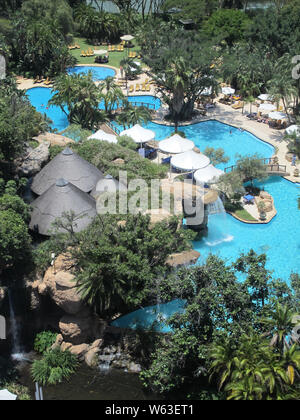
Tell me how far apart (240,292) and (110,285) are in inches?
216

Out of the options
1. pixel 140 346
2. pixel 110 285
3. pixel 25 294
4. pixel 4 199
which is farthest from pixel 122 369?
pixel 4 199

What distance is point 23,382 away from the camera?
20062 millimetres

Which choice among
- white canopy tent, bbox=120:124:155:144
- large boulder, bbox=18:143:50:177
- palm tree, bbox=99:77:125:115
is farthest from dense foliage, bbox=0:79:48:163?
palm tree, bbox=99:77:125:115

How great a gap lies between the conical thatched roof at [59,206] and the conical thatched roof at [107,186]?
1413 millimetres

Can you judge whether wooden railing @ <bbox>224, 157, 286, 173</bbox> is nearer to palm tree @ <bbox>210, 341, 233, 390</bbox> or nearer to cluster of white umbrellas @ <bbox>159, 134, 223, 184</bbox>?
cluster of white umbrellas @ <bbox>159, 134, 223, 184</bbox>

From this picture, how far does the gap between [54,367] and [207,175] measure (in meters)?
16.5

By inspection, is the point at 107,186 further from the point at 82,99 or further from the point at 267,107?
the point at 267,107

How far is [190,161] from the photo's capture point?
32.4 m

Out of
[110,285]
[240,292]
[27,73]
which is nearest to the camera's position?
[240,292]

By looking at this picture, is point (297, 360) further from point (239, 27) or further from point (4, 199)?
point (239, 27)

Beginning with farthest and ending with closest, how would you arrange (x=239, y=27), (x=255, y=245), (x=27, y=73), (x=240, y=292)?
(x=239, y=27) < (x=27, y=73) < (x=255, y=245) < (x=240, y=292)

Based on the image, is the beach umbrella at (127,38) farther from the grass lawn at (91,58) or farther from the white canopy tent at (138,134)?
the white canopy tent at (138,134)

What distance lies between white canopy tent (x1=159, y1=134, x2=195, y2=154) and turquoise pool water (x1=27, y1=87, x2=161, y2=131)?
11728mm

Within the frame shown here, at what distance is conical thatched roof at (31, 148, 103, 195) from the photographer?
28.6 meters
